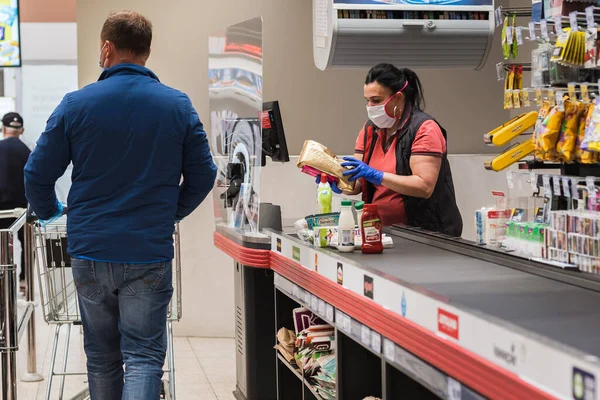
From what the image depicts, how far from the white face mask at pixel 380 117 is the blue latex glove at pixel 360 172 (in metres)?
0.32

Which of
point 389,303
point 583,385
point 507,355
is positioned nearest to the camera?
point 583,385

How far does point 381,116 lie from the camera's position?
4023mm

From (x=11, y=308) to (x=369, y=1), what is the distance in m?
2.63

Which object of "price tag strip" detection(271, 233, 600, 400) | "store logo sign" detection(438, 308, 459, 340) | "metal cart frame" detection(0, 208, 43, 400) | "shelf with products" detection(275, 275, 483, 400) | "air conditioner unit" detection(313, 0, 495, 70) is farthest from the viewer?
"air conditioner unit" detection(313, 0, 495, 70)

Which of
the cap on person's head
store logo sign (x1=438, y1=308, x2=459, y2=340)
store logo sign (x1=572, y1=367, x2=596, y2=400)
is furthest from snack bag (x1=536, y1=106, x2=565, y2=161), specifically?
the cap on person's head

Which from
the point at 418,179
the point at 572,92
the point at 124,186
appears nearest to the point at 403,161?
the point at 418,179

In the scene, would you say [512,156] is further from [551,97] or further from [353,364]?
[353,364]

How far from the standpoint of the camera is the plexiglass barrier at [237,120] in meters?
4.19

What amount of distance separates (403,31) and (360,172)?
63.5 inches

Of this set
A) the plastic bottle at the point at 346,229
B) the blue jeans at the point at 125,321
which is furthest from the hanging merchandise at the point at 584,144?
the blue jeans at the point at 125,321

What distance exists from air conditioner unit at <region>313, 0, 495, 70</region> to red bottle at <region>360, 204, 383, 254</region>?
2.04m

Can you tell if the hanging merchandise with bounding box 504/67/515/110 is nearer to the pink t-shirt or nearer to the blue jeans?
the pink t-shirt

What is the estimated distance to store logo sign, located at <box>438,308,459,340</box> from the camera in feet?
6.77

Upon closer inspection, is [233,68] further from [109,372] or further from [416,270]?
[416,270]
